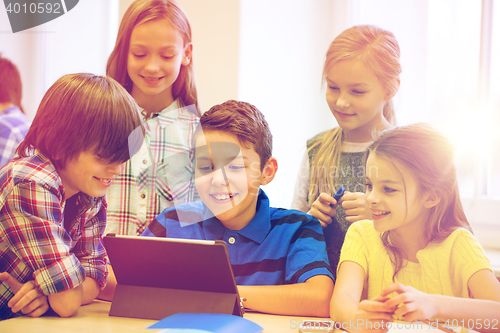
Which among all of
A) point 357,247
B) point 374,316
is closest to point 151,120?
point 357,247

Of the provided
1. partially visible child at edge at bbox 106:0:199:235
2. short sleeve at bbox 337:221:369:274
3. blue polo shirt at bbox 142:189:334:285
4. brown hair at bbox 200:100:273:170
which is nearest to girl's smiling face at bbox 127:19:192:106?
partially visible child at edge at bbox 106:0:199:235

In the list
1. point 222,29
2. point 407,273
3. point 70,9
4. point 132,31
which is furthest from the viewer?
point 70,9

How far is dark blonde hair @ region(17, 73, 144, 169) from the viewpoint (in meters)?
0.78

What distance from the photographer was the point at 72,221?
85cm

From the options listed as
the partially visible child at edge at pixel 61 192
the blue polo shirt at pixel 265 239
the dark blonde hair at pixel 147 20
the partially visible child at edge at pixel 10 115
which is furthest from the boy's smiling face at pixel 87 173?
the partially visible child at edge at pixel 10 115

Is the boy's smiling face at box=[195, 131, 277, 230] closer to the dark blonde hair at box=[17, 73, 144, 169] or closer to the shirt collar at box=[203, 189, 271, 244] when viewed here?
the shirt collar at box=[203, 189, 271, 244]

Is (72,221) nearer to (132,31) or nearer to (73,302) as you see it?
(73,302)

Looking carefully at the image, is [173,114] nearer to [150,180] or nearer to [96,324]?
[150,180]

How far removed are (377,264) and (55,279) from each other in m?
0.61

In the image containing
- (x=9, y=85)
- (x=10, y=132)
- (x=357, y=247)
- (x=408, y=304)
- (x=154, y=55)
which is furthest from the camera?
(x=9, y=85)

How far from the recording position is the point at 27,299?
727mm

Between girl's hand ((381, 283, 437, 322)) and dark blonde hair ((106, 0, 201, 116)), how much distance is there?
762 mm

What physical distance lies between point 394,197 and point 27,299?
69 cm

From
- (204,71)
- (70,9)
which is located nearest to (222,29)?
(204,71)
